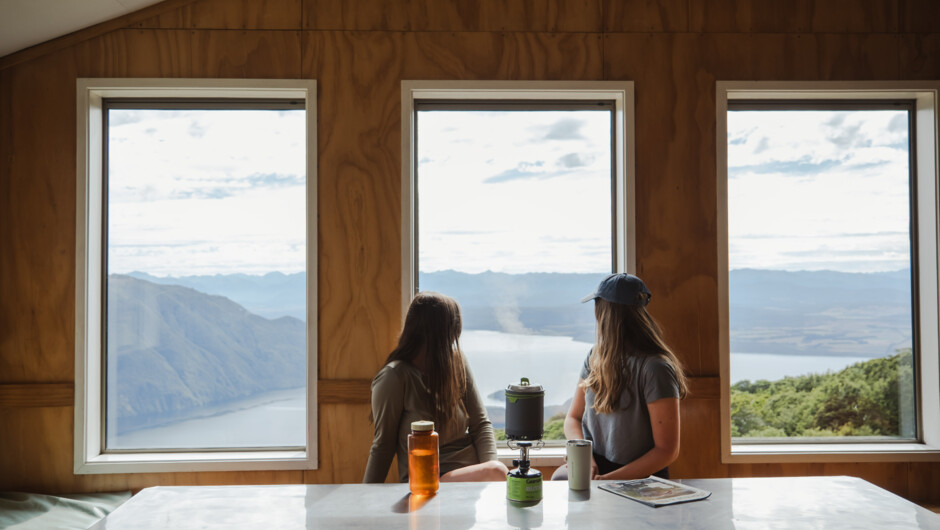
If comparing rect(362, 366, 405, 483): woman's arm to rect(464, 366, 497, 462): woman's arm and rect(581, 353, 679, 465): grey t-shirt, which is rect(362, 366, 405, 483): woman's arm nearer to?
rect(464, 366, 497, 462): woman's arm

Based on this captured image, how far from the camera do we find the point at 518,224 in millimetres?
3428

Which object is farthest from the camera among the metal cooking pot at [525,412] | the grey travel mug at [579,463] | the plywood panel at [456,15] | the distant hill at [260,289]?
the distant hill at [260,289]

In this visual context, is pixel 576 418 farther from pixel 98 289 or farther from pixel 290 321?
pixel 98 289

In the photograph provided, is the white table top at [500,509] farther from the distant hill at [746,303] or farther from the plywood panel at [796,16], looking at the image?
the plywood panel at [796,16]

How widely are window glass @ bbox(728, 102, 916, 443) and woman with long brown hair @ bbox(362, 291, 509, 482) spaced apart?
159cm

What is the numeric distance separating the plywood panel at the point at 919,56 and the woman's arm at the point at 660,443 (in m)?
2.28

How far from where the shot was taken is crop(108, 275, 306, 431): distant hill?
330cm

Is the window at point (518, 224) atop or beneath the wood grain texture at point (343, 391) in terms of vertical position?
atop

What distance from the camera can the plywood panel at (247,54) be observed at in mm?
3211

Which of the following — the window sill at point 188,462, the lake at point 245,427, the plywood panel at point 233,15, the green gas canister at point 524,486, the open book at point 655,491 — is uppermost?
the plywood panel at point 233,15

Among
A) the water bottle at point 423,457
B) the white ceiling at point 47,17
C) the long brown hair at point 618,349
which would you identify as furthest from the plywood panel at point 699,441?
the white ceiling at point 47,17

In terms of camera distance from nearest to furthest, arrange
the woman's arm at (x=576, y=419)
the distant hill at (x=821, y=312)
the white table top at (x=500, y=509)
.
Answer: the white table top at (x=500, y=509) → the woman's arm at (x=576, y=419) → the distant hill at (x=821, y=312)

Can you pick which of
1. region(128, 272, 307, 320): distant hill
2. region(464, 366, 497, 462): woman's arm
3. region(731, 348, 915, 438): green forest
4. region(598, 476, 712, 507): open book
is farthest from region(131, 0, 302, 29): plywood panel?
region(731, 348, 915, 438): green forest

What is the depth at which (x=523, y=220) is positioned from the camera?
135 inches
